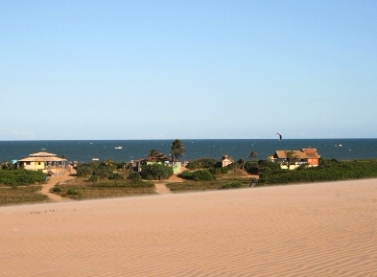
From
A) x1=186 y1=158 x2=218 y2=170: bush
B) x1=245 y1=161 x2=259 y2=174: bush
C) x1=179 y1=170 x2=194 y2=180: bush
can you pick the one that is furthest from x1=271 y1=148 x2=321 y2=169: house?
x1=179 y1=170 x2=194 y2=180: bush

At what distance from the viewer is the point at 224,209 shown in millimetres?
18000

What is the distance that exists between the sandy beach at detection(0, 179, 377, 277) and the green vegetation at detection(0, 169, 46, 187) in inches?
1107

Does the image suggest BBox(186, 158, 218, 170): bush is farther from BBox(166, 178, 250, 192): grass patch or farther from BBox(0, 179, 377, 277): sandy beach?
BBox(0, 179, 377, 277): sandy beach

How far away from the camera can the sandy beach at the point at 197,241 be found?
8836 millimetres

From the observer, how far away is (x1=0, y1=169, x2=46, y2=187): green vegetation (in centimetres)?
4602

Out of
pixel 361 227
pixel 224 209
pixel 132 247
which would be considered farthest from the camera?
pixel 224 209

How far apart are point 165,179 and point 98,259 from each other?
42866mm

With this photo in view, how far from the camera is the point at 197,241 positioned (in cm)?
1159

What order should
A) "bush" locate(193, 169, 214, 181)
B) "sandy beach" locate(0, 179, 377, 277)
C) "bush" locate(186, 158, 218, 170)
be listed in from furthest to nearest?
"bush" locate(186, 158, 218, 170)
"bush" locate(193, 169, 214, 181)
"sandy beach" locate(0, 179, 377, 277)

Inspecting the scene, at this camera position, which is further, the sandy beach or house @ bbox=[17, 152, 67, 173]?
house @ bbox=[17, 152, 67, 173]

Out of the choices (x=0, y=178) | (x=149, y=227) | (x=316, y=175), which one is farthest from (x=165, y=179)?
(x=149, y=227)

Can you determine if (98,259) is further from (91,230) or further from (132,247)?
(91,230)

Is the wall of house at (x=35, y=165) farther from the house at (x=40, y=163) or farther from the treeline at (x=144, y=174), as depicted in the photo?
the treeline at (x=144, y=174)

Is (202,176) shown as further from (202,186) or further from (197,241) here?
(197,241)
